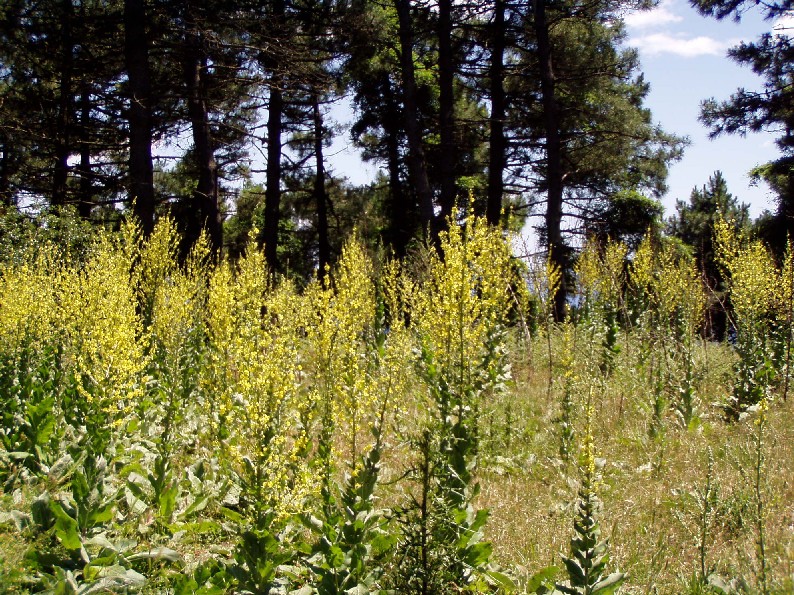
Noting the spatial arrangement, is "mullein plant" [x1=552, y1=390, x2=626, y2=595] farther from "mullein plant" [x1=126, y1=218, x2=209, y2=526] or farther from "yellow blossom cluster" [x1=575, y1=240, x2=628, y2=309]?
"yellow blossom cluster" [x1=575, y1=240, x2=628, y2=309]

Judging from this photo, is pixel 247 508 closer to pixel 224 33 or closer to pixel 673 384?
pixel 673 384

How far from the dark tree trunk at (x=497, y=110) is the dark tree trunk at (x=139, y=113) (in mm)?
8092

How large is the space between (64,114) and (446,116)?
990cm

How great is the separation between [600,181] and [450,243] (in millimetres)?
14383

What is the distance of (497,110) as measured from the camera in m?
15.9

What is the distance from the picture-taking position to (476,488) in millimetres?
3566

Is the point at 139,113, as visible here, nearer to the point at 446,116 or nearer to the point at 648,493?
the point at 446,116

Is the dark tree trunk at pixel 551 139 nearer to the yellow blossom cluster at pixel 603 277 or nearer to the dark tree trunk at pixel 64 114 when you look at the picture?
the yellow blossom cluster at pixel 603 277

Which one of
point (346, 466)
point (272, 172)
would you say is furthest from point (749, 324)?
point (272, 172)

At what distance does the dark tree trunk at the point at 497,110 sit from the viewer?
15.3 metres

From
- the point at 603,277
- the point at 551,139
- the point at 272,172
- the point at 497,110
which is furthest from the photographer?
the point at 497,110

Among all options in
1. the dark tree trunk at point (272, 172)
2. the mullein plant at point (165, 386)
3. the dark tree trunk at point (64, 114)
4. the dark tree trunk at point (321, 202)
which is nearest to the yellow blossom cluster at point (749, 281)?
the mullein plant at point (165, 386)

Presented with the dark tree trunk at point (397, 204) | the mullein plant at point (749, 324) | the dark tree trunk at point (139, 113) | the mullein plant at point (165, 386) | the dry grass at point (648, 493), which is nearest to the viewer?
the dry grass at point (648, 493)

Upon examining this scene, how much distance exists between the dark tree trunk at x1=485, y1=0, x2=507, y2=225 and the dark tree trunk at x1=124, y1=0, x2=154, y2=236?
8092 millimetres
